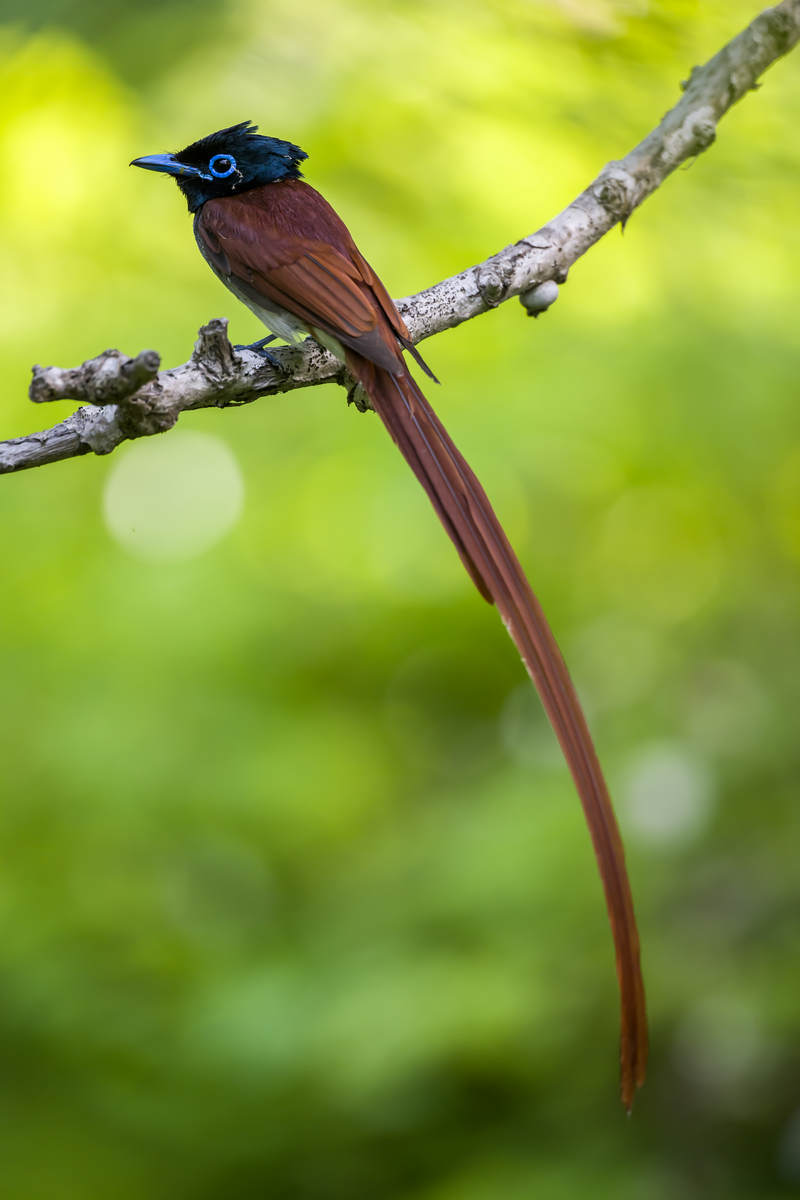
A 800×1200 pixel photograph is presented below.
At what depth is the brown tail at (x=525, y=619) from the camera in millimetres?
1266

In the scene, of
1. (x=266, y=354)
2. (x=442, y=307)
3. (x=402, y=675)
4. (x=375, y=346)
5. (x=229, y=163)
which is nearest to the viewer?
(x=375, y=346)

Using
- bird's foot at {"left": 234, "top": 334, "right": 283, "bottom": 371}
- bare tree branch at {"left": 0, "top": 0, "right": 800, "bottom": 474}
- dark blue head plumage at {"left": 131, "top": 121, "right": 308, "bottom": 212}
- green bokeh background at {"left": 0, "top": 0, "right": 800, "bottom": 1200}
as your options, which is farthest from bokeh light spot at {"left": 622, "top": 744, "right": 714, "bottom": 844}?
dark blue head plumage at {"left": 131, "top": 121, "right": 308, "bottom": 212}

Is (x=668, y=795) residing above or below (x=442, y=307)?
below

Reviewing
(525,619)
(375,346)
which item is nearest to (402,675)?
(375,346)

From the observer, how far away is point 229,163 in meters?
2.39

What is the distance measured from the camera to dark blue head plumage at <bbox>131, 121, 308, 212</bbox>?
7.84 ft

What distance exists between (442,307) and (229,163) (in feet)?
2.11

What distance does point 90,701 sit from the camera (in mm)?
3180

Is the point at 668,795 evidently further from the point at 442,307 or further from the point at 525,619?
the point at 525,619

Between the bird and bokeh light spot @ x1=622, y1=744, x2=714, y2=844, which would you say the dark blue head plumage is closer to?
the bird

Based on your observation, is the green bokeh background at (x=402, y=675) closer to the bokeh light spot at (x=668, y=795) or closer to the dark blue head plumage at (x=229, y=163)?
the bokeh light spot at (x=668, y=795)

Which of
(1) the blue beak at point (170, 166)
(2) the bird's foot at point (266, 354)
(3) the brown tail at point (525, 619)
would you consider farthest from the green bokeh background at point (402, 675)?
(3) the brown tail at point (525, 619)

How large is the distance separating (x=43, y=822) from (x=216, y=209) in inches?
66.3

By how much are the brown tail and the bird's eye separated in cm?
69
